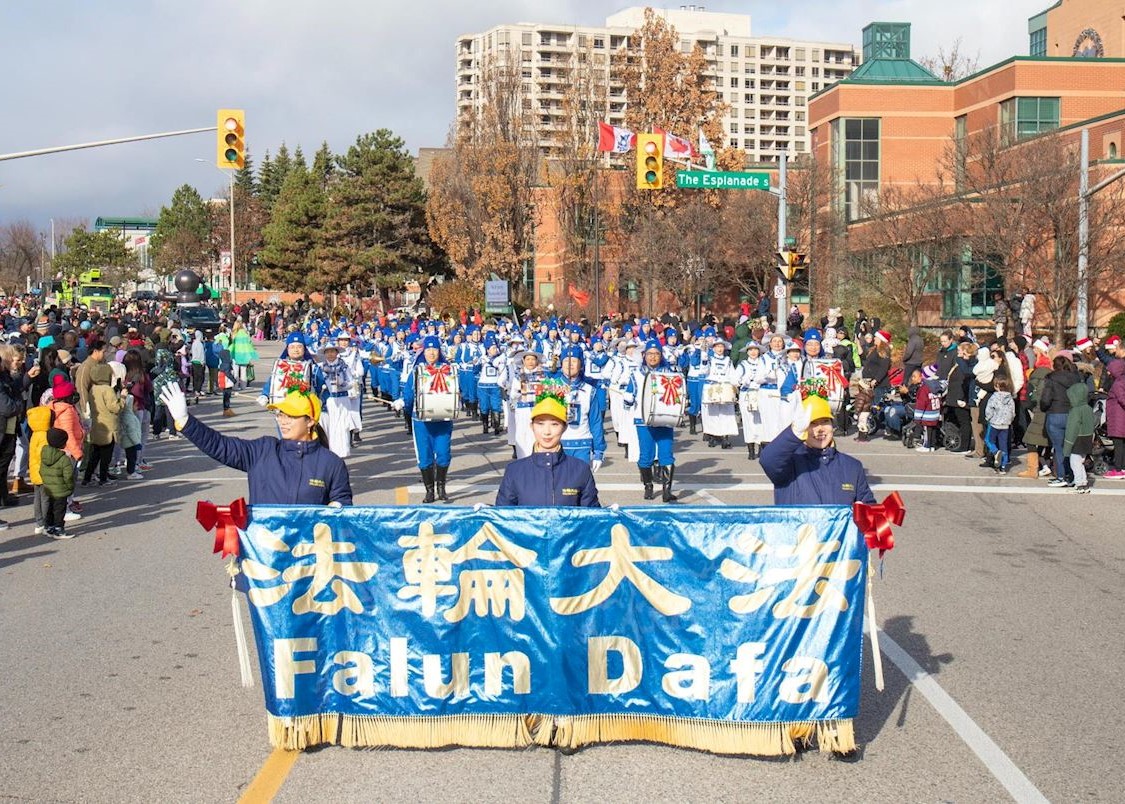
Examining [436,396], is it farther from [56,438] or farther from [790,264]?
[790,264]

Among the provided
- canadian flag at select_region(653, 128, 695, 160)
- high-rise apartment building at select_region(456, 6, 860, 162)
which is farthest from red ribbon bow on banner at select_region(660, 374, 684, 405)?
high-rise apartment building at select_region(456, 6, 860, 162)

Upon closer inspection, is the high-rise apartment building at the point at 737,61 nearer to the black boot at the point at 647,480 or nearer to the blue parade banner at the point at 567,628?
the black boot at the point at 647,480

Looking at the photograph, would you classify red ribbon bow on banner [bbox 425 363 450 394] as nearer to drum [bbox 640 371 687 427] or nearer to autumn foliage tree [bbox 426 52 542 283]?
drum [bbox 640 371 687 427]

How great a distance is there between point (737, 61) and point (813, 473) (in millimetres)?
147210

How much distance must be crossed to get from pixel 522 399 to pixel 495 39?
13310 cm

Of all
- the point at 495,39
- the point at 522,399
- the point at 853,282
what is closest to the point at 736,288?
the point at 853,282

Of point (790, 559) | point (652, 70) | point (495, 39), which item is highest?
point (495, 39)

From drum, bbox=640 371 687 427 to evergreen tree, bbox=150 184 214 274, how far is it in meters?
89.1

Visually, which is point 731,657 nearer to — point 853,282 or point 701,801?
point 701,801

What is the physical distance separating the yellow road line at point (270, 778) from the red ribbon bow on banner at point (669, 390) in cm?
848

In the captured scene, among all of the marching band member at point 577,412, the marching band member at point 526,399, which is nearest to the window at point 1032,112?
the marching band member at point 526,399

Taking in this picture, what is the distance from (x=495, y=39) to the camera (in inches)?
5566

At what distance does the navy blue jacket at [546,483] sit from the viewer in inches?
263

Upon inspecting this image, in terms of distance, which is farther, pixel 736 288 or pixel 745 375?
pixel 736 288
